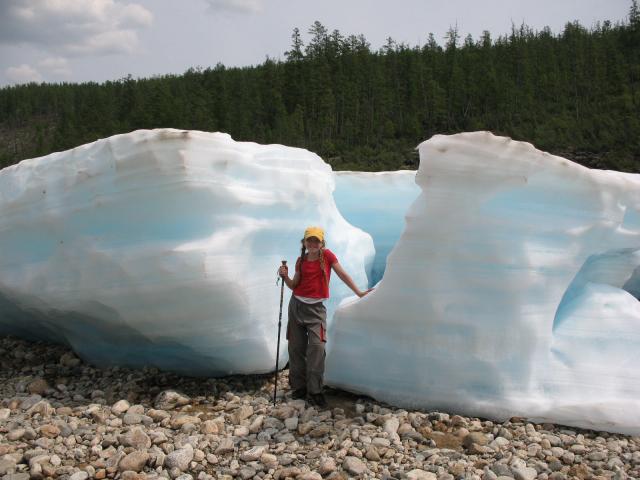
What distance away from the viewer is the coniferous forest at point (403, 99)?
37.4 meters

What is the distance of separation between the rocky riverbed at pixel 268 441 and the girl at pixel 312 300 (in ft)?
1.04

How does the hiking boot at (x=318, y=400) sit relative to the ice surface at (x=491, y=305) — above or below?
below

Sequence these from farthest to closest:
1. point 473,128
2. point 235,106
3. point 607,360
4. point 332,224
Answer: point 235,106, point 473,128, point 332,224, point 607,360

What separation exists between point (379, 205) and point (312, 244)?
392cm

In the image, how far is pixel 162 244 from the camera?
483 cm

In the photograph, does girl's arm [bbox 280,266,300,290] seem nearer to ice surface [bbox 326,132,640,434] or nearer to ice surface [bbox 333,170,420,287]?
ice surface [bbox 326,132,640,434]

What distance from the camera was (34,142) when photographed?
2231 inches

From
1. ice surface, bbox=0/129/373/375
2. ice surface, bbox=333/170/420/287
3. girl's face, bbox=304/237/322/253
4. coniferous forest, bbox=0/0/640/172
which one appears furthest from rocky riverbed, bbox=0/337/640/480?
coniferous forest, bbox=0/0/640/172

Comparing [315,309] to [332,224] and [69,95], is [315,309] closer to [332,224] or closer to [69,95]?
[332,224]

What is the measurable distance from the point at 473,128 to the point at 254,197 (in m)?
36.2

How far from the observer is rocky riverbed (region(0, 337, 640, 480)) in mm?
3674

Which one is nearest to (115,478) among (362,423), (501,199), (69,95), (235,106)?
(362,423)

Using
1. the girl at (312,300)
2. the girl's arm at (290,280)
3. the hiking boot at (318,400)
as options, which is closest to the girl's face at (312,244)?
the girl at (312,300)

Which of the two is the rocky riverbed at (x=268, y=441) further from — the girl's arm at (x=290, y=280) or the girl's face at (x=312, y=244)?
the girl's face at (x=312, y=244)
